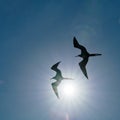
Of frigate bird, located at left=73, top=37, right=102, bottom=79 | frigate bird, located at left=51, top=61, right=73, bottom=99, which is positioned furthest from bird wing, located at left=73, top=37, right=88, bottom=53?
frigate bird, located at left=51, top=61, right=73, bottom=99

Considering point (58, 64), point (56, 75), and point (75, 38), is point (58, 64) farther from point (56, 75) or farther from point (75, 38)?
point (75, 38)

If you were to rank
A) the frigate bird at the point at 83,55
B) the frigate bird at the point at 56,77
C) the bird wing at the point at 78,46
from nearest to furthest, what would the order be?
the bird wing at the point at 78,46
the frigate bird at the point at 83,55
the frigate bird at the point at 56,77

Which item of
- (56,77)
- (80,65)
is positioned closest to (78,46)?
(80,65)

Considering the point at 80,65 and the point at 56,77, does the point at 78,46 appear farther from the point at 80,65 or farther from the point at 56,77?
the point at 56,77

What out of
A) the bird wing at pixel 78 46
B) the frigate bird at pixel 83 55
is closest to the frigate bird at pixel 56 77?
the frigate bird at pixel 83 55

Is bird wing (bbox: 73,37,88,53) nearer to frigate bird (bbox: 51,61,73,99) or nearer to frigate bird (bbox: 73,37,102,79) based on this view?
frigate bird (bbox: 73,37,102,79)

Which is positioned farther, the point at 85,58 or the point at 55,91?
the point at 55,91

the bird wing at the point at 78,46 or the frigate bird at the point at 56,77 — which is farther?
the frigate bird at the point at 56,77

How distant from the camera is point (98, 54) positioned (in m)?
61.5

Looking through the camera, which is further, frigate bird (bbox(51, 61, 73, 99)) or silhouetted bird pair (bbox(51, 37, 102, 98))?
frigate bird (bbox(51, 61, 73, 99))

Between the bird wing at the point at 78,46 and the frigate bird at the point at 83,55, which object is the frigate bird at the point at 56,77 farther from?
the bird wing at the point at 78,46

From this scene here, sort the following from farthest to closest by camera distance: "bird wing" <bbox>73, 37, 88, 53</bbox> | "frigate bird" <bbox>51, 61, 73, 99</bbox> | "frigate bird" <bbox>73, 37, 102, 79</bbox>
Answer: "frigate bird" <bbox>51, 61, 73, 99</bbox> < "frigate bird" <bbox>73, 37, 102, 79</bbox> < "bird wing" <bbox>73, 37, 88, 53</bbox>

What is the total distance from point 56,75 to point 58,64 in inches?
70.3

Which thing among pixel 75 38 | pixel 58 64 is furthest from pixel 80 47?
pixel 58 64
